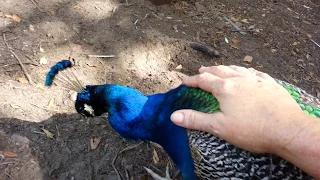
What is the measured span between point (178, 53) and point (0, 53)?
48.4 inches

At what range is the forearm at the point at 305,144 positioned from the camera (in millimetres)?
1347

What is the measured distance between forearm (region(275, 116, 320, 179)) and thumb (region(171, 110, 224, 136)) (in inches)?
9.6

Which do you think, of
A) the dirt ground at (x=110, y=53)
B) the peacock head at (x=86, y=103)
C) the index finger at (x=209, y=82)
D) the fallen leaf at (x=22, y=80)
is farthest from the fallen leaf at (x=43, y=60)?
the index finger at (x=209, y=82)

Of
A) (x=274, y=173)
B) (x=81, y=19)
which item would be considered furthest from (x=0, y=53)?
(x=274, y=173)

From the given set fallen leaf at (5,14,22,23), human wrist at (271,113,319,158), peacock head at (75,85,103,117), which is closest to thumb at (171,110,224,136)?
human wrist at (271,113,319,158)

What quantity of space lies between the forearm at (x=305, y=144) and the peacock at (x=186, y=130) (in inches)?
10.6

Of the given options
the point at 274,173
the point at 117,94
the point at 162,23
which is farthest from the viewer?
the point at 162,23

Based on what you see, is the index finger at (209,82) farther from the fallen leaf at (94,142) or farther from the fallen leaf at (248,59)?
the fallen leaf at (248,59)

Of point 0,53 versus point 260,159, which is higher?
point 260,159

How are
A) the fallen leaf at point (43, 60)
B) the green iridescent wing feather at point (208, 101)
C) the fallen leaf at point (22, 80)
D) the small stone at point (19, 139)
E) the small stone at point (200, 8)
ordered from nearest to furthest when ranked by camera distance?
1. the green iridescent wing feather at point (208, 101)
2. the small stone at point (19, 139)
3. the fallen leaf at point (22, 80)
4. the fallen leaf at point (43, 60)
5. the small stone at point (200, 8)

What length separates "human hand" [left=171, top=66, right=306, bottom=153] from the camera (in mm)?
1442

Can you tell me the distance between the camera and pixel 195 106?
6.32 ft

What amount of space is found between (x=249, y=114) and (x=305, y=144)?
8.9 inches

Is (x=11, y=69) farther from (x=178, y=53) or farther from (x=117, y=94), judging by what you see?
(x=178, y=53)
